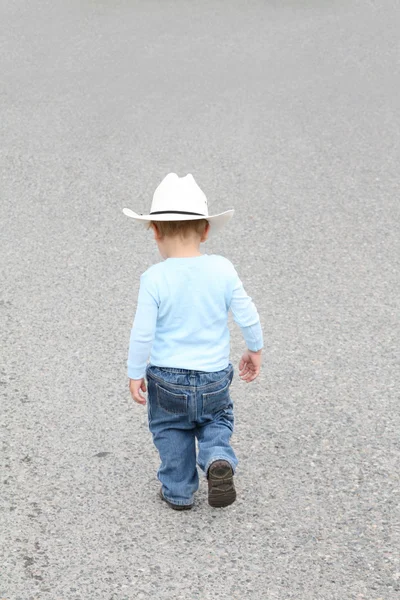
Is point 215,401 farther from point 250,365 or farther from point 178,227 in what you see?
point 178,227

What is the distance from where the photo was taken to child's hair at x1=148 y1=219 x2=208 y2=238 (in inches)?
140

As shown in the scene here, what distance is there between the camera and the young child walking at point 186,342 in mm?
3504

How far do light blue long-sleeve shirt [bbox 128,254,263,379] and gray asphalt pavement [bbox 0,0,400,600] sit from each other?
0.59 metres

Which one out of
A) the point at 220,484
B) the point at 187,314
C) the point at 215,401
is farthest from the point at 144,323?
the point at 220,484

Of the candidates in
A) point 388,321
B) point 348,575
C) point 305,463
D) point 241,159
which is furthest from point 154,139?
point 348,575

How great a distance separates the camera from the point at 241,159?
318 inches

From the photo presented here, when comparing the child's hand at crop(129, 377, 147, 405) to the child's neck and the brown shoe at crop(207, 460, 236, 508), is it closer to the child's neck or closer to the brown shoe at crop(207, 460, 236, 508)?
the brown shoe at crop(207, 460, 236, 508)

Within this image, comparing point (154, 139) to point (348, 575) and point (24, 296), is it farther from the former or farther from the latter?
point (348, 575)

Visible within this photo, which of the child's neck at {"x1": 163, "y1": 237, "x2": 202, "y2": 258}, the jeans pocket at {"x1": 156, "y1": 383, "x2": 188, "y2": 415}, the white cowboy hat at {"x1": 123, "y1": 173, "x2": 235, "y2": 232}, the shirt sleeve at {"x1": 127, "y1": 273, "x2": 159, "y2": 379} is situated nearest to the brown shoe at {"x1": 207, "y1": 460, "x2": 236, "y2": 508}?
the jeans pocket at {"x1": 156, "y1": 383, "x2": 188, "y2": 415}

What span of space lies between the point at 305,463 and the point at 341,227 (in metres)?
3.08

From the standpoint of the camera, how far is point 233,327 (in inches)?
207

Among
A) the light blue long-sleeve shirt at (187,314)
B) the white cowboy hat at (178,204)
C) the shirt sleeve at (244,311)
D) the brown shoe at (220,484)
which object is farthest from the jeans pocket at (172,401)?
the white cowboy hat at (178,204)

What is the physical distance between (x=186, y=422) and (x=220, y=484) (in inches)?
11.0

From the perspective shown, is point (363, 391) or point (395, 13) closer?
point (363, 391)
